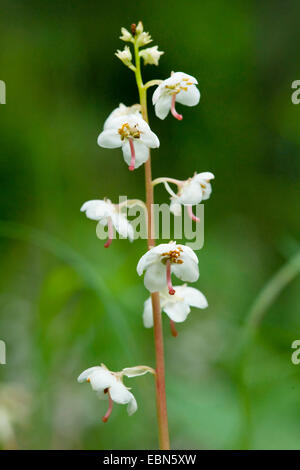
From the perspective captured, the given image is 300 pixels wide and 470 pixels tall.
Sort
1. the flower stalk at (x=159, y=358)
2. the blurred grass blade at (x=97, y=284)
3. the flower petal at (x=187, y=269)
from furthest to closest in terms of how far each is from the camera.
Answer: the blurred grass blade at (x=97, y=284) < the flower petal at (x=187, y=269) < the flower stalk at (x=159, y=358)

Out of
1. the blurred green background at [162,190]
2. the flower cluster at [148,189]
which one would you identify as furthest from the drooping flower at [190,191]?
the blurred green background at [162,190]

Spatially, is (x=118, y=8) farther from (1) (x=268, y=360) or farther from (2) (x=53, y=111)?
(1) (x=268, y=360)

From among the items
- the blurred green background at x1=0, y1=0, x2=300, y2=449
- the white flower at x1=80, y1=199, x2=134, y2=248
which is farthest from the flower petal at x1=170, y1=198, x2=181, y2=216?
the blurred green background at x1=0, y1=0, x2=300, y2=449

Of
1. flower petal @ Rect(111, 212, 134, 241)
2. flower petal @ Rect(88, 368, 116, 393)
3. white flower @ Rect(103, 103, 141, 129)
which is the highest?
white flower @ Rect(103, 103, 141, 129)

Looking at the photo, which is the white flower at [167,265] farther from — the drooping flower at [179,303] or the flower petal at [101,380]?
the flower petal at [101,380]

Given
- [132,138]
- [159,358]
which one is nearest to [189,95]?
[132,138]

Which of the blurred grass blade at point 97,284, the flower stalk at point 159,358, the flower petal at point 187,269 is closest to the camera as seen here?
the flower stalk at point 159,358

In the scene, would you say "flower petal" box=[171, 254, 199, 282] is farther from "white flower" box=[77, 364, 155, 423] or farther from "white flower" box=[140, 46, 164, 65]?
"white flower" box=[140, 46, 164, 65]
